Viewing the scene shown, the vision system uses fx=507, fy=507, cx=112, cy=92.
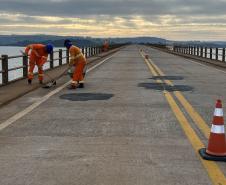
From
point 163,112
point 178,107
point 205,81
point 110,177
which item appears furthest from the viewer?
point 205,81

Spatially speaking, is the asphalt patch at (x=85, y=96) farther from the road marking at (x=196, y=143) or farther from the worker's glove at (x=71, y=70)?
the worker's glove at (x=71, y=70)

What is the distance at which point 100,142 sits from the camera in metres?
7.74

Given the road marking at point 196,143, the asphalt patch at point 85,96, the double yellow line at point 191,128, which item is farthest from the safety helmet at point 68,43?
the road marking at point 196,143

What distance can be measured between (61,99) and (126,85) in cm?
451

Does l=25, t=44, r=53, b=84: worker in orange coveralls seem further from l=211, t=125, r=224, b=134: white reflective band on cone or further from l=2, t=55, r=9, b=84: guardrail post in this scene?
l=211, t=125, r=224, b=134: white reflective band on cone

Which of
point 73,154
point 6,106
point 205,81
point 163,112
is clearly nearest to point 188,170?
point 73,154

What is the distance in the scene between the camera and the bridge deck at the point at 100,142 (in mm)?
5891

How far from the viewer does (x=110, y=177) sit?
229 inches

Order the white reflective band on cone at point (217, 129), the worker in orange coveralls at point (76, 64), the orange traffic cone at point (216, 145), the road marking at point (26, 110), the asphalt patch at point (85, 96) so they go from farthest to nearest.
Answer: the worker in orange coveralls at point (76, 64) < the asphalt patch at point (85, 96) < the road marking at point (26, 110) < the white reflective band on cone at point (217, 129) < the orange traffic cone at point (216, 145)

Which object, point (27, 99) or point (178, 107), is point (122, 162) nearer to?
point (178, 107)

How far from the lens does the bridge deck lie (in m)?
5.89

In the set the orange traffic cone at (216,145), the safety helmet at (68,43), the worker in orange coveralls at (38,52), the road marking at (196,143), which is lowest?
the road marking at (196,143)

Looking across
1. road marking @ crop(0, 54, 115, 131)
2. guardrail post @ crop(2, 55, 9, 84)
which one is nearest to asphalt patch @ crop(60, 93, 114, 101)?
road marking @ crop(0, 54, 115, 131)

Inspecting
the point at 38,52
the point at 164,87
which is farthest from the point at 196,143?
the point at 38,52
